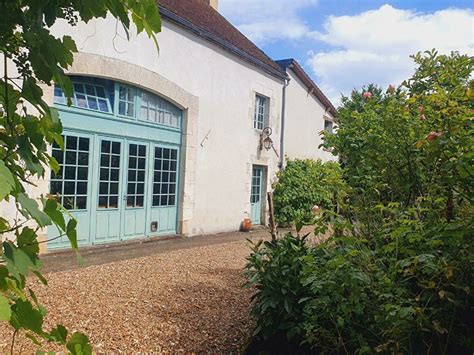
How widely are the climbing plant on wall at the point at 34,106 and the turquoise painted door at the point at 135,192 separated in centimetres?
719

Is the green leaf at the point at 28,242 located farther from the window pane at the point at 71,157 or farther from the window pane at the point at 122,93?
the window pane at the point at 122,93

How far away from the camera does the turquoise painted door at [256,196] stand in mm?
11898

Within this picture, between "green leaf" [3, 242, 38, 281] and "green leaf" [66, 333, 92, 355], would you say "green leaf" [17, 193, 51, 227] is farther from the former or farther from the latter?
"green leaf" [66, 333, 92, 355]

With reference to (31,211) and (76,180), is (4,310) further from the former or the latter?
(76,180)

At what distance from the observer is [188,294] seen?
459cm

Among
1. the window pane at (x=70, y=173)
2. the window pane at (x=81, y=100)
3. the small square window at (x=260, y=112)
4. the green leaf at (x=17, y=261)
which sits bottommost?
the green leaf at (x=17, y=261)

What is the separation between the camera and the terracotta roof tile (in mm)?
8750

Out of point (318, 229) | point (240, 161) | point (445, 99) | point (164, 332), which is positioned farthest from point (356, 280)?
point (240, 161)

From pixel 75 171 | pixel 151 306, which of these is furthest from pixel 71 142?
pixel 151 306

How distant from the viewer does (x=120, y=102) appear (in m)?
7.84

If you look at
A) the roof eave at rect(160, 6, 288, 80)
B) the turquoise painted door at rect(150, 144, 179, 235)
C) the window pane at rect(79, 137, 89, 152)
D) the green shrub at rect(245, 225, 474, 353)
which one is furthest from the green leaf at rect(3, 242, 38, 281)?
the roof eave at rect(160, 6, 288, 80)

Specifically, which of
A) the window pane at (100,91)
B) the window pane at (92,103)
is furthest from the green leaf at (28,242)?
the window pane at (100,91)

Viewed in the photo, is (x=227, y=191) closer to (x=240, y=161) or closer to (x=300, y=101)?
(x=240, y=161)

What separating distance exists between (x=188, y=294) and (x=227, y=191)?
591 cm
